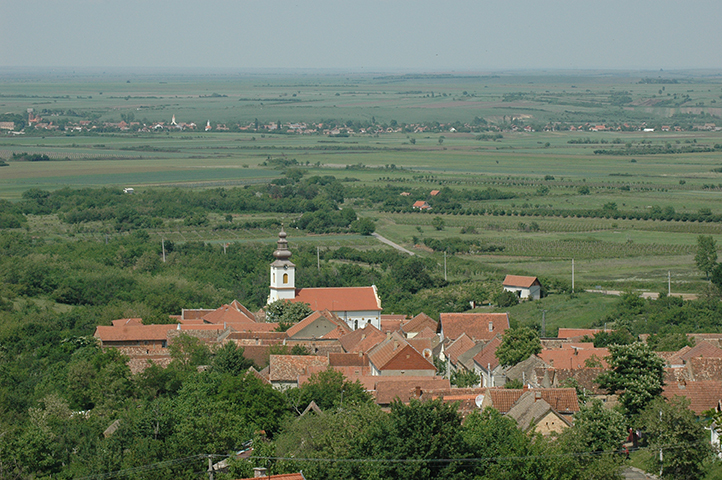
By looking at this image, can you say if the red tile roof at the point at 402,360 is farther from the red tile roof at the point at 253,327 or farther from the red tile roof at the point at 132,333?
the red tile roof at the point at 132,333

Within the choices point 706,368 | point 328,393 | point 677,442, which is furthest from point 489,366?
point 677,442

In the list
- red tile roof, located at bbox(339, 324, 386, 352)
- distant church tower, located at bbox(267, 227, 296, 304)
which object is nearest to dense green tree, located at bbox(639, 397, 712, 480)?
red tile roof, located at bbox(339, 324, 386, 352)

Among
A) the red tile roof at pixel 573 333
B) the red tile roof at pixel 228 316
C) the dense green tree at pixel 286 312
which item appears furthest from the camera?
the red tile roof at pixel 228 316

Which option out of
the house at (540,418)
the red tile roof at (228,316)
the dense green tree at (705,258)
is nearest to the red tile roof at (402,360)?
the house at (540,418)

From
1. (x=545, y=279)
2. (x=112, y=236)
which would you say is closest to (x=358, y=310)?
(x=545, y=279)

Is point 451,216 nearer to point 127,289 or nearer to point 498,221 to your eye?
point 498,221

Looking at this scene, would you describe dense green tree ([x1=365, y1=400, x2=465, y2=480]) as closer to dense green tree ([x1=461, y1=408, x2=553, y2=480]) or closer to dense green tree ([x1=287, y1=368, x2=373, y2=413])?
dense green tree ([x1=461, y1=408, x2=553, y2=480])

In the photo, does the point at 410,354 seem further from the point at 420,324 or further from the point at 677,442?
the point at 677,442
